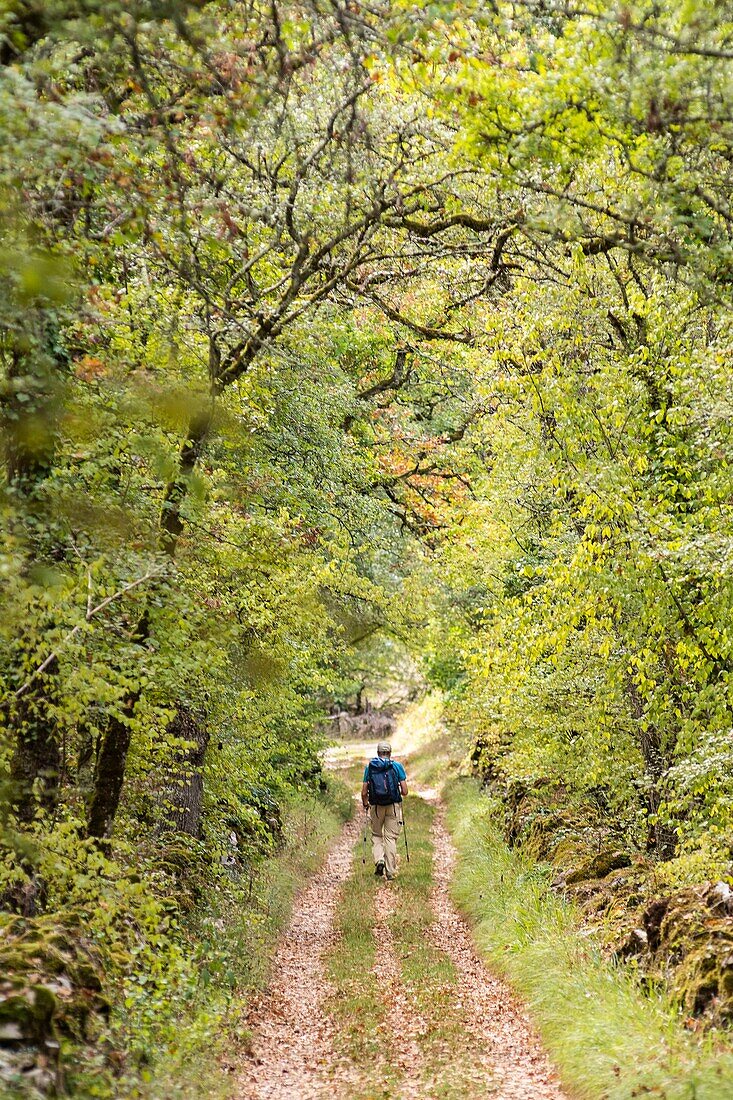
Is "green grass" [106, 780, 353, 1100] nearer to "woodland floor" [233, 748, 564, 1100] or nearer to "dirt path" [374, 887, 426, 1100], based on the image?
"woodland floor" [233, 748, 564, 1100]

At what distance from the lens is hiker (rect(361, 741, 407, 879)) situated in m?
15.6

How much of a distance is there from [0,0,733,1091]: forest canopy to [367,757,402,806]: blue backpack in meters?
2.19

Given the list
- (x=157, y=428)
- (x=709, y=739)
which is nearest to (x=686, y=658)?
(x=709, y=739)

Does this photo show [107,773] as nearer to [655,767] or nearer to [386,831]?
[655,767]

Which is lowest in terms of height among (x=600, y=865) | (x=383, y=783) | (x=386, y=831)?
(x=600, y=865)

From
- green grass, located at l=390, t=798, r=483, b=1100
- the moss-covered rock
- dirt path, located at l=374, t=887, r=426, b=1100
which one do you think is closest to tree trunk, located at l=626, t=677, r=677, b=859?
the moss-covered rock

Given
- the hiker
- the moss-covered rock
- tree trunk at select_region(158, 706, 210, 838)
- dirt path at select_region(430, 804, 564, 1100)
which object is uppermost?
tree trunk at select_region(158, 706, 210, 838)

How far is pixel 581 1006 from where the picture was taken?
304 inches

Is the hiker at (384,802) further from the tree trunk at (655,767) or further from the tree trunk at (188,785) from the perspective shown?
the tree trunk at (655,767)

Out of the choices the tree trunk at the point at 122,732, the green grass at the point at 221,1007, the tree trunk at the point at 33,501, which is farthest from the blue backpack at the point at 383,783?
the tree trunk at the point at 33,501

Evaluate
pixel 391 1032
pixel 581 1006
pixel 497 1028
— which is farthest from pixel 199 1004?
pixel 581 1006

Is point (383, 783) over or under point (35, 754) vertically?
under

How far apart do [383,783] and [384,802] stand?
0.31 meters

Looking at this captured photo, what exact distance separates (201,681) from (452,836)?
1334 cm
